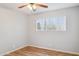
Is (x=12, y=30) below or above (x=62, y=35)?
above

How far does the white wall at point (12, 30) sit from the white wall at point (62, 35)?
194 millimetres

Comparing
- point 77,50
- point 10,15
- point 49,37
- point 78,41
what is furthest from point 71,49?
point 10,15

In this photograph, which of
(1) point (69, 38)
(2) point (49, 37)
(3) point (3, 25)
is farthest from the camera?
(2) point (49, 37)

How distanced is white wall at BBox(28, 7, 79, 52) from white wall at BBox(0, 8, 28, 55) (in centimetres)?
19

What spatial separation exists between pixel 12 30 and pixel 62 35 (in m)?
1.39

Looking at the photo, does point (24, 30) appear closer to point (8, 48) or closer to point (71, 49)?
point (8, 48)

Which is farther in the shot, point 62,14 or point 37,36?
point 37,36

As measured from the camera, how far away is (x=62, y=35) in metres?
2.17

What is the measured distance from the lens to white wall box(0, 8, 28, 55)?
200cm

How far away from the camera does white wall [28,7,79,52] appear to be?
205cm

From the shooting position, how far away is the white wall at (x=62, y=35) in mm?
2055

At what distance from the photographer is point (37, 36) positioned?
2.27 metres

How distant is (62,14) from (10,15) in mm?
1382

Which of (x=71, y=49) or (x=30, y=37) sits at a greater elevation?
(x=30, y=37)
